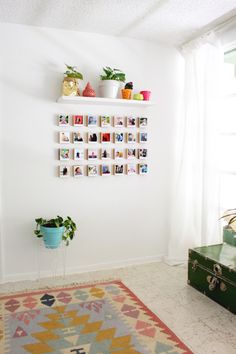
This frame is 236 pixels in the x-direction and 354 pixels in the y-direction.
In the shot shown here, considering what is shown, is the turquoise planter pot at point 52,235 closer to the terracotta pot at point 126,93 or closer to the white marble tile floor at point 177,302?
the white marble tile floor at point 177,302

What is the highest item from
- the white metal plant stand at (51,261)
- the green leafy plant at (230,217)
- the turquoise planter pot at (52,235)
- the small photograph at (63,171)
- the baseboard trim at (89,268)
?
the small photograph at (63,171)

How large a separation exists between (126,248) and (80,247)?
1.59ft

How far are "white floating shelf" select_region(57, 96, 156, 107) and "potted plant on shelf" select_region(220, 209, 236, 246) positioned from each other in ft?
4.09

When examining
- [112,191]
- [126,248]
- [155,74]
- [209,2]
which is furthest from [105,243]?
[209,2]

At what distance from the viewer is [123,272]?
3.26 meters

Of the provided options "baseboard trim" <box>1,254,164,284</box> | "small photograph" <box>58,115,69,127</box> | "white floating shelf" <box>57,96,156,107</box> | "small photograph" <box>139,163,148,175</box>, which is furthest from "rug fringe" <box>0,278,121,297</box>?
"white floating shelf" <box>57,96,156,107</box>

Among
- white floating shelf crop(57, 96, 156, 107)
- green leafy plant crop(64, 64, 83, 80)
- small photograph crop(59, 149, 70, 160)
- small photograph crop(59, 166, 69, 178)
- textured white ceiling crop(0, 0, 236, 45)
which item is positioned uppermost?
textured white ceiling crop(0, 0, 236, 45)

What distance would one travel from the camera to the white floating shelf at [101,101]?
2944 mm

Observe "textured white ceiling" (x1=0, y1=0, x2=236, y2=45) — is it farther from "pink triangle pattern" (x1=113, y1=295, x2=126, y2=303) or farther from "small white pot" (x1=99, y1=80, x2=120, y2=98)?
"pink triangle pattern" (x1=113, y1=295, x2=126, y2=303)

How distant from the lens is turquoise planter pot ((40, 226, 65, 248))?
2857 millimetres

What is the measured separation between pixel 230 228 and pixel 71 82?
191 centimetres

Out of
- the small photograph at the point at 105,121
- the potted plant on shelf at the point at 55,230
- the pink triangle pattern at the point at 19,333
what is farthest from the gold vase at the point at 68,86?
the pink triangle pattern at the point at 19,333

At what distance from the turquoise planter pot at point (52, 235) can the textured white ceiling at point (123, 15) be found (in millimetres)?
1730

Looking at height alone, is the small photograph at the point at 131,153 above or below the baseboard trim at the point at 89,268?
above
